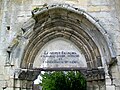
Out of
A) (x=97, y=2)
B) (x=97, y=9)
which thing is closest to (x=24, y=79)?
(x=97, y=9)

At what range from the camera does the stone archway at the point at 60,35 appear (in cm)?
538

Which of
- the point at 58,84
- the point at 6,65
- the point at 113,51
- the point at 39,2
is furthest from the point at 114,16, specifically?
the point at 58,84

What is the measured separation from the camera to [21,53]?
18.0 feet

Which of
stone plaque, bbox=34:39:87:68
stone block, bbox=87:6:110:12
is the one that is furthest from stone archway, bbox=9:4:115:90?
stone block, bbox=87:6:110:12

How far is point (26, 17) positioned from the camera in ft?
18.9

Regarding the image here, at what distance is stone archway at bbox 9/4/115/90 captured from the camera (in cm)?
538

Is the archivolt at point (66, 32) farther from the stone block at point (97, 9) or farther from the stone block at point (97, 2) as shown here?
the stone block at point (97, 2)

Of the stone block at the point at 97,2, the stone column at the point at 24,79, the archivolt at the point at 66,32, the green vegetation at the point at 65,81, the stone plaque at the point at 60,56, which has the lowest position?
the green vegetation at the point at 65,81

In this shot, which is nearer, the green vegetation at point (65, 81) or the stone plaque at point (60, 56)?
the stone plaque at point (60, 56)

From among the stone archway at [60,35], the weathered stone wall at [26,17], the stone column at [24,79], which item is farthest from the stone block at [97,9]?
the stone column at [24,79]

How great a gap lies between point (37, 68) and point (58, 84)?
7.66 meters

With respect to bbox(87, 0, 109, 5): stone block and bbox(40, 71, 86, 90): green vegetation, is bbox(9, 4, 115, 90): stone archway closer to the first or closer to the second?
bbox(87, 0, 109, 5): stone block

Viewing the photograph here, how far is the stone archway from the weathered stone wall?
0.65 ft

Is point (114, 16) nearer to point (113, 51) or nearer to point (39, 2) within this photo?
point (113, 51)
